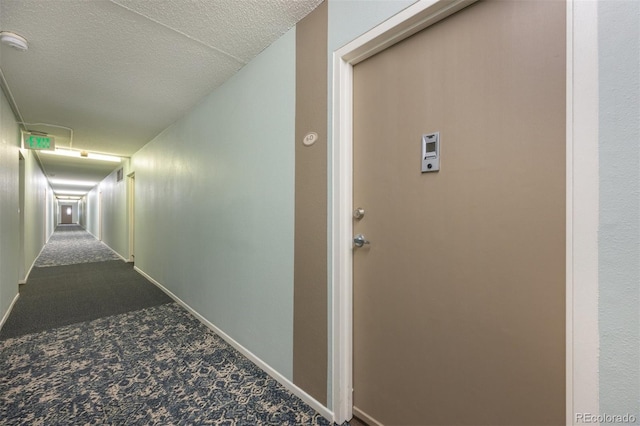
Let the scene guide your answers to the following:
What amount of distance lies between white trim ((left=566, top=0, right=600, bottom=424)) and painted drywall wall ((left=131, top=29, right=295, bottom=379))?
1.41 metres

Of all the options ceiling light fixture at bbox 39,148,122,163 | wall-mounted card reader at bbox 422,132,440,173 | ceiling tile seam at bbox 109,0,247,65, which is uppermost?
ceiling tile seam at bbox 109,0,247,65

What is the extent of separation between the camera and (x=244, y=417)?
5.11 ft

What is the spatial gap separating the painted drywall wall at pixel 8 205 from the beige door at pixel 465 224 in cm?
369

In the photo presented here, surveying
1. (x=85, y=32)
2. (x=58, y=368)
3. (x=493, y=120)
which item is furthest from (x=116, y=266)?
(x=493, y=120)

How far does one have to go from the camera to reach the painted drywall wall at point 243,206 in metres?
1.88

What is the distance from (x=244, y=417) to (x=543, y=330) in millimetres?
1632

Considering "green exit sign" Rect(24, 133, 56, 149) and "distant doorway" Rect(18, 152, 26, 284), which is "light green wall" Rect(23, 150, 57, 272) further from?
"green exit sign" Rect(24, 133, 56, 149)

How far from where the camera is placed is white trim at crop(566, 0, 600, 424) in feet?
2.67

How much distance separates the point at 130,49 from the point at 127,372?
2507mm

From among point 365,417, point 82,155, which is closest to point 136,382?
point 365,417

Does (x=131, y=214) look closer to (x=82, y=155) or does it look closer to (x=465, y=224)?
(x=82, y=155)

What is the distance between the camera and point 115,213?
764cm

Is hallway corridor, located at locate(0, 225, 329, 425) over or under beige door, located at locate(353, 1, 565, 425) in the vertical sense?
under

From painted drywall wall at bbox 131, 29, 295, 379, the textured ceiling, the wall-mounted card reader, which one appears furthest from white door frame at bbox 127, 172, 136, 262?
the wall-mounted card reader
